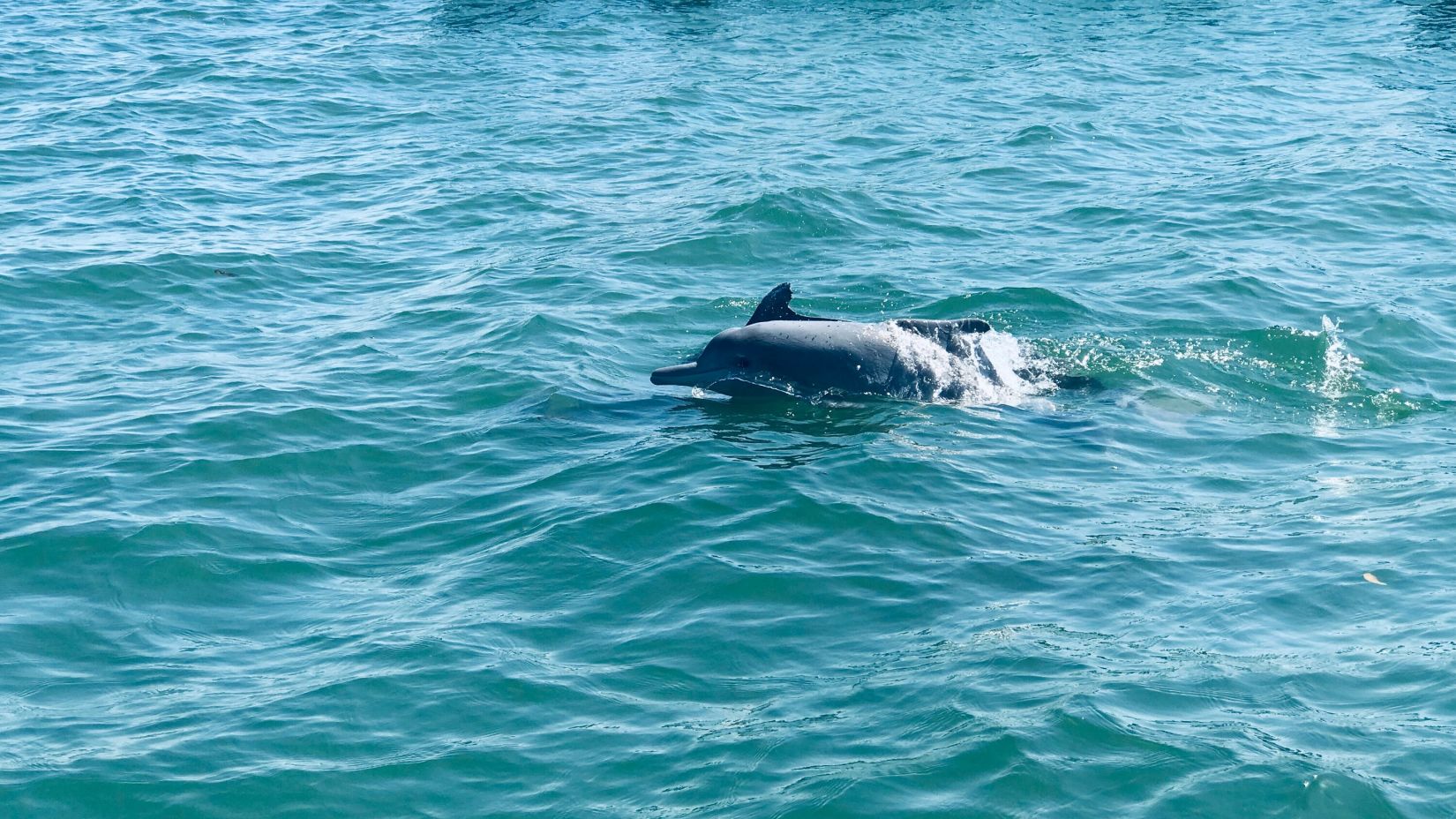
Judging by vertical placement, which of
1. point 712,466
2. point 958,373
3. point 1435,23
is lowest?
point 712,466

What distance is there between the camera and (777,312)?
12258 millimetres

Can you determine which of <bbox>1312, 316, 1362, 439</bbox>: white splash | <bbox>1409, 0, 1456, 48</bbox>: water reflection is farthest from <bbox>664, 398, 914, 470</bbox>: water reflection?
<bbox>1409, 0, 1456, 48</bbox>: water reflection

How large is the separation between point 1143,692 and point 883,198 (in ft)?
38.1

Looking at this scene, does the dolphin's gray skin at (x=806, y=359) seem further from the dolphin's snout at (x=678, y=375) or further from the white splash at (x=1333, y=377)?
the white splash at (x=1333, y=377)

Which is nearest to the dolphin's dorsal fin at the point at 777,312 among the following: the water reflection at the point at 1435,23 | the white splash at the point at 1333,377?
the white splash at the point at 1333,377

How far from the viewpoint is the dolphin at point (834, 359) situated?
38.9ft

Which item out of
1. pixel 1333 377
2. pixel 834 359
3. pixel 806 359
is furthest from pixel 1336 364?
pixel 806 359

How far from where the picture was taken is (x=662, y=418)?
39.0 ft

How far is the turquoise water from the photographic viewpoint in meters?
7.25

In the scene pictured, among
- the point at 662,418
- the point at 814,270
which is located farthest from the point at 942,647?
the point at 814,270

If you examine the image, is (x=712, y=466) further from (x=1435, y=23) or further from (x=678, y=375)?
(x=1435, y=23)

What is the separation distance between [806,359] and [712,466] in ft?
4.95

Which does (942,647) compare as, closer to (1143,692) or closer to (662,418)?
(1143,692)

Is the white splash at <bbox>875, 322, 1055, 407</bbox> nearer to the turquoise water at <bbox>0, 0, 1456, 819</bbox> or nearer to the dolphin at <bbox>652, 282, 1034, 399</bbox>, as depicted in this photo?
the dolphin at <bbox>652, 282, 1034, 399</bbox>
